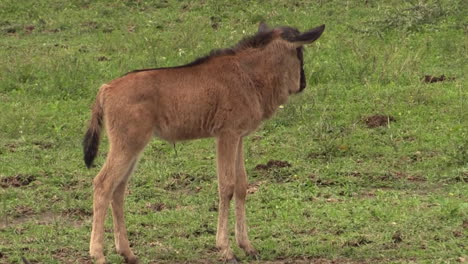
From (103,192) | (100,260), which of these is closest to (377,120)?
(103,192)

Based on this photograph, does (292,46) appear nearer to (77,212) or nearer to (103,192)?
(103,192)

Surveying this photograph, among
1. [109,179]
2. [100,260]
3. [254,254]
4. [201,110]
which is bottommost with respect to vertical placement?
[254,254]

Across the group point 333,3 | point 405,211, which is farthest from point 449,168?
point 333,3

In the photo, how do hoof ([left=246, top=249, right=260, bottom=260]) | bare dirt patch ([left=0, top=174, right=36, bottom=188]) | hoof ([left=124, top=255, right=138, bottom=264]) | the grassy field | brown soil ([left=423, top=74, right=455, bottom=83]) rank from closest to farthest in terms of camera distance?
1. hoof ([left=124, top=255, right=138, bottom=264])
2. hoof ([left=246, top=249, right=260, bottom=260])
3. the grassy field
4. bare dirt patch ([left=0, top=174, right=36, bottom=188])
5. brown soil ([left=423, top=74, right=455, bottom=83])

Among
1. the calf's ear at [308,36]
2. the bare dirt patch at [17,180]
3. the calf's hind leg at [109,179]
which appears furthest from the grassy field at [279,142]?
the calf's ear at [308,36]

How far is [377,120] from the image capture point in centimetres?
1162

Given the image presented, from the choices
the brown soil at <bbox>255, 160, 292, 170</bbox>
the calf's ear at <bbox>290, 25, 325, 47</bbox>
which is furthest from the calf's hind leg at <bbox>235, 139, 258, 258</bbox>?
the brown soil at <bbox>255, 160, 292, 170</bbox>

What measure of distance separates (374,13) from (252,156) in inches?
286

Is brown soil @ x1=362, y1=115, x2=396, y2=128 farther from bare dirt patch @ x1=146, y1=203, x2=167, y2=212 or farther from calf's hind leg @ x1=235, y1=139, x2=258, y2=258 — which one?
calf's hind leg @ x1=235, y1=139, x2=258, y2=258

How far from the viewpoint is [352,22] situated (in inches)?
667

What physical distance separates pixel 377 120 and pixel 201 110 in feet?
14.3

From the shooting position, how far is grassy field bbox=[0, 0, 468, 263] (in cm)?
813

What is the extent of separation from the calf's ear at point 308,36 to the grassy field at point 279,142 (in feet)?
2.36

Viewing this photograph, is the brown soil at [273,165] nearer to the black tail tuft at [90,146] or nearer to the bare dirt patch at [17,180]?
the bare dirt patch at [17,180]
